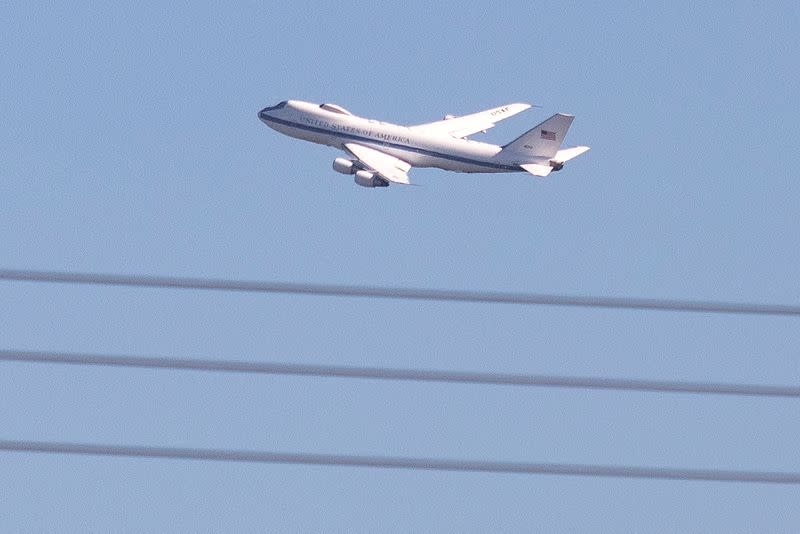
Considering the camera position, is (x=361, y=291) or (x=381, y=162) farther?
(x=381, y=162)

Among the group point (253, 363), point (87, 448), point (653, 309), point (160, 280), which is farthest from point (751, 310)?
point (87, 448)

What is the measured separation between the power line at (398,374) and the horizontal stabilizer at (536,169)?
54.3 m

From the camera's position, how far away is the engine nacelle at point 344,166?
183ft

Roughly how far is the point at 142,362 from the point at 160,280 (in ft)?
1.05

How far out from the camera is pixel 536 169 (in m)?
59.4

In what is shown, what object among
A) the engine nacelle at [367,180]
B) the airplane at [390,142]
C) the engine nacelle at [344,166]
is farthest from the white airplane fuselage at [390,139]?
the engine nacelle at [367,180]

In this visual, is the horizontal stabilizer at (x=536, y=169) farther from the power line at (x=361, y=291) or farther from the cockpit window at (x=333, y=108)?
the power line at (x=361, y=291)

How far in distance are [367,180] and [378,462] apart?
164ft

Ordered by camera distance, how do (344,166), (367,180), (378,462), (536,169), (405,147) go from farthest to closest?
(536,169) < (405,147) < (344,166) < (367,180) < (378,462)

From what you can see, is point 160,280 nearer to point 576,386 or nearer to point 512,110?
point 576,386

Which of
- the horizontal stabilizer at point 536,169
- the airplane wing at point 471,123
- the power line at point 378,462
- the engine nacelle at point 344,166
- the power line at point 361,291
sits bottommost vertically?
the power line at point 378,462

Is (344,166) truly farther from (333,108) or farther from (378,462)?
(378,462)

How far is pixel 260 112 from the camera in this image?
5916 cm

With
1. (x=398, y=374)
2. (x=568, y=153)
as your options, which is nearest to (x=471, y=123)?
(x=568, y=153)
